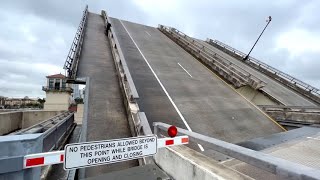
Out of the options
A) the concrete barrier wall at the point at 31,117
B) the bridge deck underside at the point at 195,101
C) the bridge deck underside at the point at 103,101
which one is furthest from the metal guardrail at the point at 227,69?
the concrete barrier wall at the point at 31,117

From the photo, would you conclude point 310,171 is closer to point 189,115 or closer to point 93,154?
point 93,154

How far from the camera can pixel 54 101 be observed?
45.0m

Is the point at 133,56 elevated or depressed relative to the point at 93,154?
elevated

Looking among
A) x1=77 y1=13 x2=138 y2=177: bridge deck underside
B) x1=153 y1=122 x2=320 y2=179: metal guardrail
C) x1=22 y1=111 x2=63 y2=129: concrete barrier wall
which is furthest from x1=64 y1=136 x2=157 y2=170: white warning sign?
x1=22 y1=111 x2=63 y2=129: concrete barrier wall

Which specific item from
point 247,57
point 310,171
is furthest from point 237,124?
point 247,57

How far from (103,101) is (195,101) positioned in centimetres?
549

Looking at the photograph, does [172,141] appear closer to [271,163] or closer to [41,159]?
[271,163]

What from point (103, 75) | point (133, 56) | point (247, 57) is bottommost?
point (103, 75)

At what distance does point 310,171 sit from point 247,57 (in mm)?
38865

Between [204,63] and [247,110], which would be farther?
[204,63]

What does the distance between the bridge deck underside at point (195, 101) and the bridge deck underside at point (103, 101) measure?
Result: 1467 mm

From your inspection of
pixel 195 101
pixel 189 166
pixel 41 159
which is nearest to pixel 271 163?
→ pixel 189 166

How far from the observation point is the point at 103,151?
3.94 metres

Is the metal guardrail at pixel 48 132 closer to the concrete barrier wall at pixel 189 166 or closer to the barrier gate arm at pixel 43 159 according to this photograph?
the barrier gate arm at pixel 43 159
